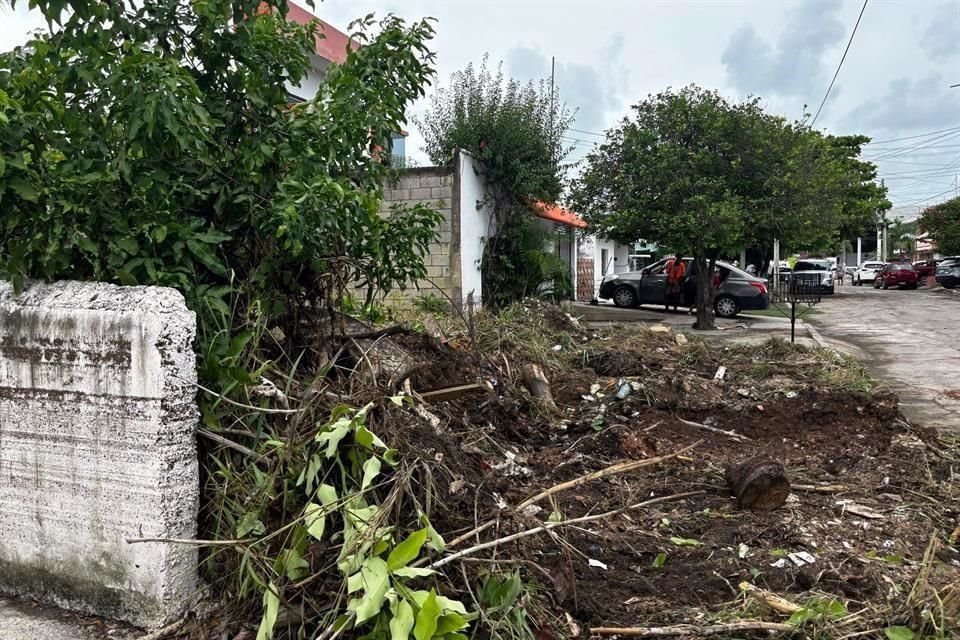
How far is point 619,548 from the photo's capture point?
12.0 ft

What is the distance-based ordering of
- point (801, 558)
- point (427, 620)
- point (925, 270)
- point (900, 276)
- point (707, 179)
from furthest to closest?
point (925, 270) < point (900, 276) < point (707, 179) < point (801, 558) < point (427, 620)

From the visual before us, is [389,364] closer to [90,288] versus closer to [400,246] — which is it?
[400,246]

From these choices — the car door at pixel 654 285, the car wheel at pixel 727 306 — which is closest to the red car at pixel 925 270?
the car door at pixel 654 285

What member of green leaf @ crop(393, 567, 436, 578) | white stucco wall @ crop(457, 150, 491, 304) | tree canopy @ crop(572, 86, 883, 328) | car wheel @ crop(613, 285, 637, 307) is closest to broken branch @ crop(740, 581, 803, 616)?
green leaf @ crop(393, 567, 436, 578)

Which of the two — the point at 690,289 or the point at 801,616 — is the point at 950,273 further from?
the point at 801,616

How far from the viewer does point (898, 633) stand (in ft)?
9.01

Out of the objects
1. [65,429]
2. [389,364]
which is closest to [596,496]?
[389,364]

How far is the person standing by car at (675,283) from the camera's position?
757 inches

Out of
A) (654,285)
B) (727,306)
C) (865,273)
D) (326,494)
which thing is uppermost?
(865,273)

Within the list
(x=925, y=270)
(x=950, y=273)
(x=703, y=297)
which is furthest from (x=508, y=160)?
(x=925, y=270)

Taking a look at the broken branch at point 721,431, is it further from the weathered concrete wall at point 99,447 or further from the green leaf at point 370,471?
the weathered concrete wall at point 99,447

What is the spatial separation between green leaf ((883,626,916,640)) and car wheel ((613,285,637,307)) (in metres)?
18.3

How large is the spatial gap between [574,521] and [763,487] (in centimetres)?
177

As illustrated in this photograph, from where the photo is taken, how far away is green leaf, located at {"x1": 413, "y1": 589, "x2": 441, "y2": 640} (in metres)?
2.38
